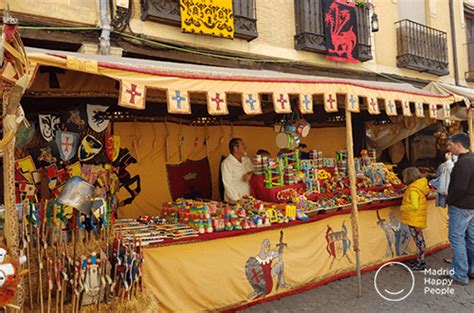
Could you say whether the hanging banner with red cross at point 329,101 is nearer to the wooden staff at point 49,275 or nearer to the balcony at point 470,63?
the wooden staff at point 49,275

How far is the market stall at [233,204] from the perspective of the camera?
11.6 ft

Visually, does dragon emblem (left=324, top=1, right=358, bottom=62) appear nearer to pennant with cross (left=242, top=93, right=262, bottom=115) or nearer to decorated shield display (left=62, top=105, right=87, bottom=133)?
pennant with cross (left=242, top=93, right=262, bottom=115)

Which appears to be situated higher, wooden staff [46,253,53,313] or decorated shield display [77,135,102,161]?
decorated shield display [77,135,102,161]

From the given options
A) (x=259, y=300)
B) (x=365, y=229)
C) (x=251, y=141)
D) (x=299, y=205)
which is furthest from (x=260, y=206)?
(x=251, y=141)

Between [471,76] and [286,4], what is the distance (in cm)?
879

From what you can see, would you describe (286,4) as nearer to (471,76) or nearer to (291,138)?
(291,138)

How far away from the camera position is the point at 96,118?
4727 millimetres

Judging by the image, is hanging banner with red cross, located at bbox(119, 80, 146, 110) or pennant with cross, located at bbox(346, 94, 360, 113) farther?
pennant with cross, located at bbox(346, 94, 360, 113)

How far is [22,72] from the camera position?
90.8 inches

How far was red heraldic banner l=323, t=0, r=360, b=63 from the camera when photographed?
30.2 feet

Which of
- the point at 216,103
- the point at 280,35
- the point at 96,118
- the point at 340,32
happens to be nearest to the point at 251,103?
the point at 216,103

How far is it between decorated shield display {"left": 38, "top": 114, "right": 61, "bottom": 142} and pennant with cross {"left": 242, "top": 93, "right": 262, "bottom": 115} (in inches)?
93.7

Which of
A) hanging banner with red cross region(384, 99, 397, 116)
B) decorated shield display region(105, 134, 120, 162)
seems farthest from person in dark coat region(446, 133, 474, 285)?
decorated shield display region(105, 134, 120, 162)

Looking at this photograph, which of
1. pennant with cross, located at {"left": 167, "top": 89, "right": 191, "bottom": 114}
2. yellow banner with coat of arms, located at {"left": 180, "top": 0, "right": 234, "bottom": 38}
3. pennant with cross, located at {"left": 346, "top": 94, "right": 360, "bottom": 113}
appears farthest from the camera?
yellow banner with coat of arms, located at {"left": 180, "top": 0, "right": 234, "bottom": 38}
